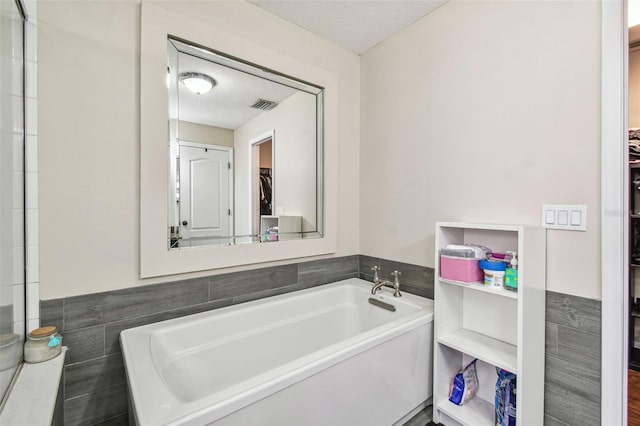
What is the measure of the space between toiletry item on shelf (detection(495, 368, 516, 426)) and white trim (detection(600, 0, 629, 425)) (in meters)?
0.32

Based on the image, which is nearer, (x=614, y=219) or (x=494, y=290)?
(x=614, y=219)

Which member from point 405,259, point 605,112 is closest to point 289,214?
point 405,259

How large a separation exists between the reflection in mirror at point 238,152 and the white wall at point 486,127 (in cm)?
55

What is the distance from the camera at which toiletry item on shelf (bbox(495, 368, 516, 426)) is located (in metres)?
1.36

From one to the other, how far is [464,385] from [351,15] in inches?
94.5

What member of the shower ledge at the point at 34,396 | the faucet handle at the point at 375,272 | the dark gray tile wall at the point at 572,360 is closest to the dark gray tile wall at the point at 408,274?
the faucet handle at the point at 375,272

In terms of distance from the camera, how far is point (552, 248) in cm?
138

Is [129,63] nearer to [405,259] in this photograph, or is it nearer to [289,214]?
[289,214]

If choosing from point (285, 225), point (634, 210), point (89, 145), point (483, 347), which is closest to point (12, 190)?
point (89, 145)

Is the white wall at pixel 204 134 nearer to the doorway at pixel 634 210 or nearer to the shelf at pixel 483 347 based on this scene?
the shelf at pixel 483 347

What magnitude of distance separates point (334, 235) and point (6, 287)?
1.77 metres

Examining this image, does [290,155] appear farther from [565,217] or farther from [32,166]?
[565,217]

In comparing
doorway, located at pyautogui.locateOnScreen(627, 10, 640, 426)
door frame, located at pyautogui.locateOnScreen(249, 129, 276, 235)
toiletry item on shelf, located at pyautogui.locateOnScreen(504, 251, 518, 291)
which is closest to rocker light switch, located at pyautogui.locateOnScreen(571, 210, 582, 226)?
toiletry item on shelf, located at pyautogui.locateOnScreen(504, 251, 518, 291)

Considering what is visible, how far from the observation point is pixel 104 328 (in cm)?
137
